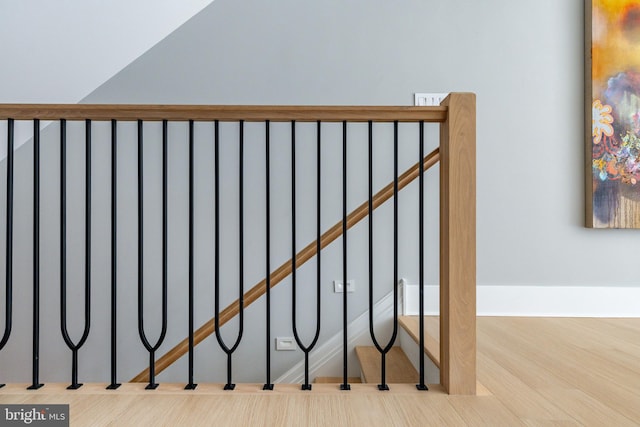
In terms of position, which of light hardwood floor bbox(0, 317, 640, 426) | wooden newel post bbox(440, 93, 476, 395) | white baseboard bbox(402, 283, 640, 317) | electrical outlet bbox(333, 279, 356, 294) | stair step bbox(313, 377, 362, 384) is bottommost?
stair step bbox(313, 377, 362, 384)

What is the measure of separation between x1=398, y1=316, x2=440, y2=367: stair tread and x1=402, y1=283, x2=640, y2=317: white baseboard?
1.35 feet

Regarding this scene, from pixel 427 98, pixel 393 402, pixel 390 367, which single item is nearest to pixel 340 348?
pixel 390 367

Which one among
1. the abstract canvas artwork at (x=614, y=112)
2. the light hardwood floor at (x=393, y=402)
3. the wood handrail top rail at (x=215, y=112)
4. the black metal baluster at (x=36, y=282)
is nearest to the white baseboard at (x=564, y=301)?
the abstract canvas artwork at (x=614, y=112)

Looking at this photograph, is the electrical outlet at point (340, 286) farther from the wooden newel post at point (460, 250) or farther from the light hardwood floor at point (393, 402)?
the wooden newel post at point (460, 250)

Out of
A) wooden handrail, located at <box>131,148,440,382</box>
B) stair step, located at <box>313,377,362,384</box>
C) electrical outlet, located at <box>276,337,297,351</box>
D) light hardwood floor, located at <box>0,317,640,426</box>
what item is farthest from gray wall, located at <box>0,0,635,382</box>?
light hardwood floor, located at <box>0,317,640,426</box>

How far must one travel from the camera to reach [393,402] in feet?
4.38

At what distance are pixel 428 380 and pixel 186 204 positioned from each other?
1582 mm

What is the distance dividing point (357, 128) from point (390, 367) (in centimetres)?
129

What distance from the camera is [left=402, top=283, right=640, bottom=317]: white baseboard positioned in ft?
8.36

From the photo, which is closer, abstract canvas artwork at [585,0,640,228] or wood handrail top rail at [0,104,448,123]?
wood handrail top rail at [0,104,448,123]

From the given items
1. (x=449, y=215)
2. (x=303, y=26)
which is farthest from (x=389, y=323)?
(x=303, y=26)

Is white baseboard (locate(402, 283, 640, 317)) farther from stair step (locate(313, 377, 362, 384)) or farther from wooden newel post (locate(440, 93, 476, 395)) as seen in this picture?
wooden newel post (locate(440, 93, 476, 395))

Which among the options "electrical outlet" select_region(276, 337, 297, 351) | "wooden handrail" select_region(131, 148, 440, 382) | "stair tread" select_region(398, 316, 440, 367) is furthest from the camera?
"electrical outlet" select_region(276, 337, 297, 351)

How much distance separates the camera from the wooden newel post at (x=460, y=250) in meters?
1.38
